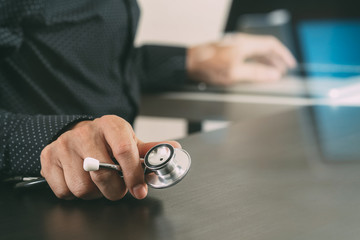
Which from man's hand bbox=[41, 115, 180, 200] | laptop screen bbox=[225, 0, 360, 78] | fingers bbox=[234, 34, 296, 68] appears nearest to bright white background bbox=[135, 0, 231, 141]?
laptop screen bbox=[225, 0, 360, 78]

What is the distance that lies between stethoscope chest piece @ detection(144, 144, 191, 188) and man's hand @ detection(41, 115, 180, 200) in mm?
13

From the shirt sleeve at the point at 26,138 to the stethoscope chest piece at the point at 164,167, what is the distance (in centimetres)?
15

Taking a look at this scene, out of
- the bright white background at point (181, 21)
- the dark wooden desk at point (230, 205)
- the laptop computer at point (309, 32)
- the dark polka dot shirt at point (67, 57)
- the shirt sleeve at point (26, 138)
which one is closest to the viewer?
the dark wooden desk at point (230, 205)

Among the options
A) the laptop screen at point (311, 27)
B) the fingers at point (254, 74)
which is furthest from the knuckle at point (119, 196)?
the laptop screen at point (311, 27)

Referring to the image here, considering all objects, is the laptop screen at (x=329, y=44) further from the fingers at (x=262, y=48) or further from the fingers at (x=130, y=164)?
the fingers at (x=130, y=164)

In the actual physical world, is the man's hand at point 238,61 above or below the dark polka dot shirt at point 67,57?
below

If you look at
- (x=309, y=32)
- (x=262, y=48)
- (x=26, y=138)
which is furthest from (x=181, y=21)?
(x=26, y=138)

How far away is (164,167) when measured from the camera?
491mm

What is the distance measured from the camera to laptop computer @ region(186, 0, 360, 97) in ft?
4.35

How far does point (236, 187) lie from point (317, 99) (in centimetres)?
68

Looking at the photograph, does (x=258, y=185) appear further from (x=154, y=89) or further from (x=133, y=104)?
(x=154, y=89)

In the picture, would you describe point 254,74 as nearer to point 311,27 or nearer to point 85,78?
point 311,27

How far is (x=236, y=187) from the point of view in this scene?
1.75 ft

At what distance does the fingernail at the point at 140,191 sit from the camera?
485 millimetres
